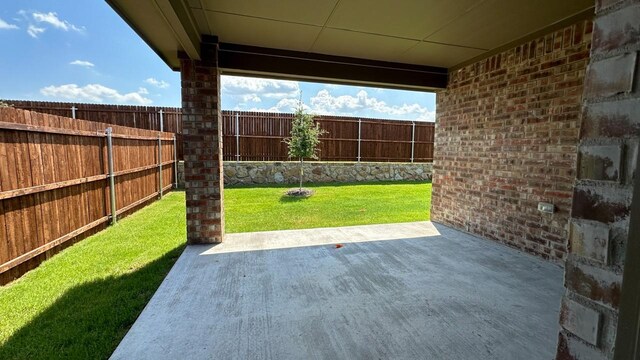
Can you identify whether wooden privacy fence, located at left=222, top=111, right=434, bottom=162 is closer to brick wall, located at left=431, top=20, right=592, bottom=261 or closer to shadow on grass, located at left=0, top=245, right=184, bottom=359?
brick wall, located at left=431, top=20, right=592, bottom=261

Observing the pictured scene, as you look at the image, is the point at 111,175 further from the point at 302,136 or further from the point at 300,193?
the point at 302,136

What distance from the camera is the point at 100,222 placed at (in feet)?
16.8

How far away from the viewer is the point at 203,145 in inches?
160

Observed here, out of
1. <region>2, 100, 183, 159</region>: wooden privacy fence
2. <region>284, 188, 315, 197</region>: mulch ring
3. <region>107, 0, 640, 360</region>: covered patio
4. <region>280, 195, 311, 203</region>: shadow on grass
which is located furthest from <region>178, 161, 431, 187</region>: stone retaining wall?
<region>107, 0, 640, 360</region>: covered patio

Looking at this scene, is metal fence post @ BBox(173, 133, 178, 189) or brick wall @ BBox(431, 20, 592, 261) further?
metal fence post @ BBox(173, 133, 178, 189)

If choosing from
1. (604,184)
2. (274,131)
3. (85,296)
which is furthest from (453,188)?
(274,131)

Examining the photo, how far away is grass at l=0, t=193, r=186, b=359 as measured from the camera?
7.19ft

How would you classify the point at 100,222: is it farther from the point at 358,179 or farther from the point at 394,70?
the point at 358,179

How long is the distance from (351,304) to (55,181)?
401 centimetres

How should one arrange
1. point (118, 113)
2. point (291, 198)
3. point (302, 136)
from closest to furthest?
point (291, 198), point (302, 136), point (118, 113)

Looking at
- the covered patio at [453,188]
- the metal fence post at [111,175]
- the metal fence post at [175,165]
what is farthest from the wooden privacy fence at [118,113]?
the covered patio at [453,188]

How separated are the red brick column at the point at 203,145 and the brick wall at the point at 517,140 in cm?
366

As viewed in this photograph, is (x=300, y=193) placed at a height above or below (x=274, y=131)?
below

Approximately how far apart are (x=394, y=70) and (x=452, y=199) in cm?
229
